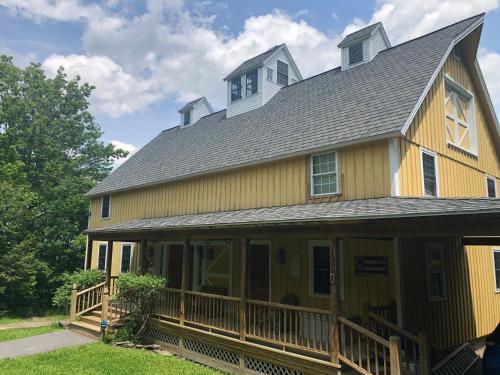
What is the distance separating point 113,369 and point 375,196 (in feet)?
24.1

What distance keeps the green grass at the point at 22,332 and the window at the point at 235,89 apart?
→ 12.1 metres

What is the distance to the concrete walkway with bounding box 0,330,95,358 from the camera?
10709 millimetres

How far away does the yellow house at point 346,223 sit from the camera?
7664mm

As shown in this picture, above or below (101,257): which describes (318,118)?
above

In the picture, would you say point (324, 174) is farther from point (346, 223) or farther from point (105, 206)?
point (105, 206)

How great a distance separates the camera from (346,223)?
715cm

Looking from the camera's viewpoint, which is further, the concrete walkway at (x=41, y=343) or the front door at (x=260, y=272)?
the front door at (x=260, y=272)

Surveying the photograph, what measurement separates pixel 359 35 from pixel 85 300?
14.7 meters

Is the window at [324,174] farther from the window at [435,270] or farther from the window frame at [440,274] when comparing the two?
the window at [435,270]

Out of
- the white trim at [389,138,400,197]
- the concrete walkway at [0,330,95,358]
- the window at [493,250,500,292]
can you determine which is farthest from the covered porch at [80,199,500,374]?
the window at [493,250,500,292]

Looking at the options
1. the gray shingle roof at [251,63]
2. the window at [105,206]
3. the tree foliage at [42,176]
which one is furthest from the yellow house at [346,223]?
the tree foliage at [42,176]

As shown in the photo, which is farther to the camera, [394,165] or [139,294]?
[139,294]

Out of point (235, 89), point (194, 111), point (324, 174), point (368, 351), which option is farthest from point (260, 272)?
point (194, 111)

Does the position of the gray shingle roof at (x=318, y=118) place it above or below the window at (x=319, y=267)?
above
